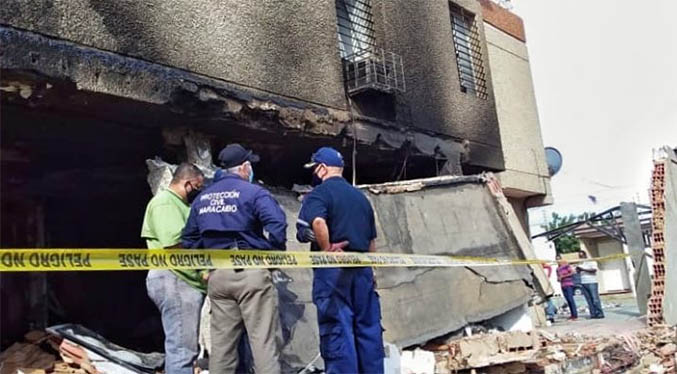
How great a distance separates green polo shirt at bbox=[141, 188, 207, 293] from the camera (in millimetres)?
4434

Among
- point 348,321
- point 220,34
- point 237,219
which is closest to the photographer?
point 237,219

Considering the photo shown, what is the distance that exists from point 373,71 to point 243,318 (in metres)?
4.65

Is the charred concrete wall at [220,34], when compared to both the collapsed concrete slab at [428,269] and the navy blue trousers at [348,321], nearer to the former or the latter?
the collapsed concrete slab at [428,269]

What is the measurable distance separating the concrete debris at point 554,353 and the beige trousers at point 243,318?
2.26 meters

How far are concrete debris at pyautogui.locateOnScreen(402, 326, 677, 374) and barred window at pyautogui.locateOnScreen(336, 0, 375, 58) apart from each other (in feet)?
13.8

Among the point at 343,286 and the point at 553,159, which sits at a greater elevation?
the point at 553,159

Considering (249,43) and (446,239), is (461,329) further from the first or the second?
(249,43)

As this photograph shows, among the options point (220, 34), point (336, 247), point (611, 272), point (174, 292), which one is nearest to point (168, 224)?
point (174, 292)

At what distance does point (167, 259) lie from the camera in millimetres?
3594

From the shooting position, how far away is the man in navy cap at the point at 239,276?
159 inches

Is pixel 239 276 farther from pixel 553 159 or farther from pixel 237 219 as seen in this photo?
pixel 553 159

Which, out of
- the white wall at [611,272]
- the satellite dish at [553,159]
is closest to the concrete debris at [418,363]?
the satellite dish at [553,159]

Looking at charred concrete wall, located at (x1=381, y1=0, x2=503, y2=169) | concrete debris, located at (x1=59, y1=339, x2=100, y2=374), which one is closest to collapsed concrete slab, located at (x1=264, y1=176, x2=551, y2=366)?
charred concrete wall, located at (x1=381, y1=0, x2=503, y2=169)

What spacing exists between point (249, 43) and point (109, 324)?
12.4ft
